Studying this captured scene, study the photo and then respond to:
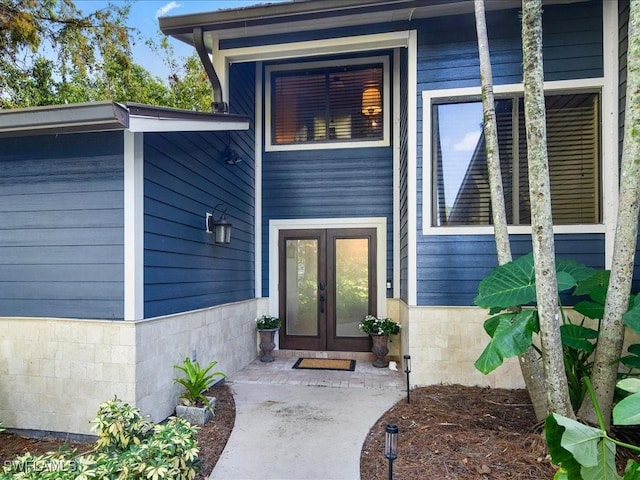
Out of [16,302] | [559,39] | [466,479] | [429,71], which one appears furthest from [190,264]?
[559,39]

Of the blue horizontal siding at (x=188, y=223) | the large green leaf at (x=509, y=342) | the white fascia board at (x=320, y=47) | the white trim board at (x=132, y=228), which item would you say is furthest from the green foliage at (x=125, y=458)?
the white fascia board at (x=320, y=47)

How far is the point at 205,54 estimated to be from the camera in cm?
454

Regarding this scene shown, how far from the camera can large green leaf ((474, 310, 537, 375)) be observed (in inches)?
103

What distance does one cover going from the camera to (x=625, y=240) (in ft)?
8.41

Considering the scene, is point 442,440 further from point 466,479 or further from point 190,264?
point 190,264

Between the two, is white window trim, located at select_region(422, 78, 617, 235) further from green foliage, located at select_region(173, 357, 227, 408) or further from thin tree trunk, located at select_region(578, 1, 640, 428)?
green foliage, located at select_region(173, 357, 227, 408)

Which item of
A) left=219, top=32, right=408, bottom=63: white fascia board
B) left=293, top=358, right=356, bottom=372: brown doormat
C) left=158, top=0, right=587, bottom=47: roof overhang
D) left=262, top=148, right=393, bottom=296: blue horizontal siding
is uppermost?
left=158, top=0, right=587, bottom=47: roof overhang

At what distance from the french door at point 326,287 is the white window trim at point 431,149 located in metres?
1.76

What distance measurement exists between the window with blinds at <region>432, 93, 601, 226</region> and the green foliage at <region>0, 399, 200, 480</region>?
10.9ft

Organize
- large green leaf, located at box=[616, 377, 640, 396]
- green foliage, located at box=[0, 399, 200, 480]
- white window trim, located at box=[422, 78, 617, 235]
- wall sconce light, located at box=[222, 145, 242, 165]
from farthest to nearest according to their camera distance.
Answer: wall sconce light, located at box=[222, 145, 242, 165]
white window trim, located at box=[422, 78, 617, 235]
green foliage, located at box=[0, 399, 200, 480]
large green leaf, located at box=[616, 377, 640, 396]

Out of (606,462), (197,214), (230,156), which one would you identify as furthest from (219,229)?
(606,462)

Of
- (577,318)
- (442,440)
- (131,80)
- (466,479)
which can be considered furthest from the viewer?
(131,80)

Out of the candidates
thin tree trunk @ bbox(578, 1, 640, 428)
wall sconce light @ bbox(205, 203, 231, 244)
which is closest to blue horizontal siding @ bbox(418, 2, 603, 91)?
thin tree trunk @ bbox(578, 1, 640, 428)

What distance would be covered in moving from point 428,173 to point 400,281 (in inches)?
72.2
